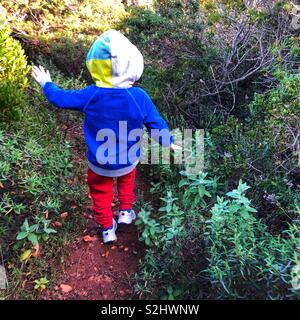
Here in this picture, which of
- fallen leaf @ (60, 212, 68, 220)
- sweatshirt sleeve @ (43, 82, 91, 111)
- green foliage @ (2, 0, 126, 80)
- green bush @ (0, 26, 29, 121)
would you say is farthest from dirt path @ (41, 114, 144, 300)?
green foliage @ (2, 0, 126, 80)

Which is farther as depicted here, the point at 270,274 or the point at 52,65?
→ the point at 52,65

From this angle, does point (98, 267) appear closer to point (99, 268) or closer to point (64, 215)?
point (99, 268)

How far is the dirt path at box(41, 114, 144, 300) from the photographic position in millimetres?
2930

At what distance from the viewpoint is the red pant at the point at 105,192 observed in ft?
9.94

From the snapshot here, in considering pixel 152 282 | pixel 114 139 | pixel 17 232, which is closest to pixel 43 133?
pixel 17 232

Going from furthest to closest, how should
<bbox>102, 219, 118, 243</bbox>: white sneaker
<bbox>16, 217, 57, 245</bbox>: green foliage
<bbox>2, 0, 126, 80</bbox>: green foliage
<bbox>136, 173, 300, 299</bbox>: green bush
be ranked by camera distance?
<bbox>2, 0, 126, 80</bbox>: green foliage < <bbox>102, 219, 118, 243</bbox>: white sneaker < <bbox>16, 217, 57, 245</bbox>: green foliage < <bbox>136, 173, 300, 299</bbox>: green bush

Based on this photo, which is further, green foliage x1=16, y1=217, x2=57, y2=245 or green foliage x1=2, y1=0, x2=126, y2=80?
green foliage x1=2, y1=0, x2=126, y2=80

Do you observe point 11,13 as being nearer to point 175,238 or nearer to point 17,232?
point 17,232

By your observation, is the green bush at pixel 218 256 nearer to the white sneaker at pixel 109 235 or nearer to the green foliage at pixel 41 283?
the white sneaker at pixel 109 235

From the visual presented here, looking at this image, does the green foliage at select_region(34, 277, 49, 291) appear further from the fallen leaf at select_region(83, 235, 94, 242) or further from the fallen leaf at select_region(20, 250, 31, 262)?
the fallen leaf at select_region(83, 235, 94, 242)

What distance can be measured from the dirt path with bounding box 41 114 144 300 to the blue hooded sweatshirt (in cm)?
73
